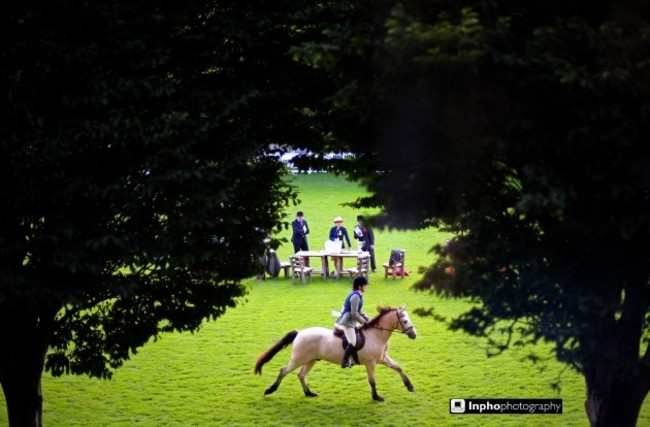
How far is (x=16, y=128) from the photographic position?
11203 millimetres

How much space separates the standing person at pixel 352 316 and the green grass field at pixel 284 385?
1029 mm

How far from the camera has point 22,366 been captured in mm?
13508

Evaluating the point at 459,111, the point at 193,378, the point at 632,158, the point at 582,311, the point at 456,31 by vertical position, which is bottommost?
the point at 193,378

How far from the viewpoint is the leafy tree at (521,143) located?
883 centimetres

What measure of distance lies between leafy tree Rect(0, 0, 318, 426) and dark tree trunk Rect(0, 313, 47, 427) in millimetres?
51

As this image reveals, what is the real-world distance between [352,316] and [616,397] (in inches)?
223

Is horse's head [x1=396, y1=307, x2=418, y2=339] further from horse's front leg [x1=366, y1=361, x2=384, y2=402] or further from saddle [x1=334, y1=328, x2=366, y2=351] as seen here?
horse's front leg [x1=366, y1=361, x2=384, y2=402]

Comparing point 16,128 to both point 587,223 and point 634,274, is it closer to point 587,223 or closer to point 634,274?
point 587,223

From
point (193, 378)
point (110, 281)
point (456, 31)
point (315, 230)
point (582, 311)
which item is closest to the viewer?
point (456, 31)

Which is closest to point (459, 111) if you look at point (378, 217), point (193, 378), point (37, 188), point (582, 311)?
point (378, 217)

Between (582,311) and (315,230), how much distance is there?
28.4m

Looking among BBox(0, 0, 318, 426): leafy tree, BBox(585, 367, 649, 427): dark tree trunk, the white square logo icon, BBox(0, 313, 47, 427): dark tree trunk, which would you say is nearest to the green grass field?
the white square logo icon

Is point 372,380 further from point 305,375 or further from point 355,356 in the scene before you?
point 305,375

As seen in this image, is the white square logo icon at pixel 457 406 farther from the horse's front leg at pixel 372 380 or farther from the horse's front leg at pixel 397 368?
the horse's front leg at pixel 372 380
